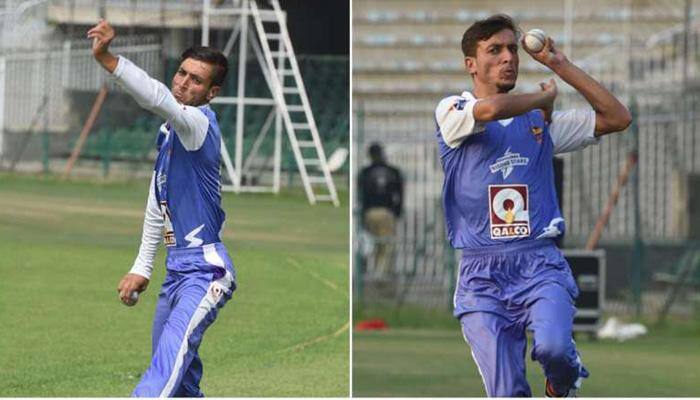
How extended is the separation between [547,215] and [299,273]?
9.37 metres

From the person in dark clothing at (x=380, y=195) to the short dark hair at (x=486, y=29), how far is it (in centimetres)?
1291

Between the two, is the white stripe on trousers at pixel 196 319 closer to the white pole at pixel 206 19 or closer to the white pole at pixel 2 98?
the white pole at pixel 206 19

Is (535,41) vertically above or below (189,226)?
above

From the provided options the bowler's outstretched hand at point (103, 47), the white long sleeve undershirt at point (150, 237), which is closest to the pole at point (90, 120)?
the white long sleeve undershirt at point (150, 237)

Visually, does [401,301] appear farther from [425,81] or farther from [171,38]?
[425,81]

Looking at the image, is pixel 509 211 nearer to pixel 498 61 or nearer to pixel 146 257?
pixel 498 61

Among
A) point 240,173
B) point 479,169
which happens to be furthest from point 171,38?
point 479,169

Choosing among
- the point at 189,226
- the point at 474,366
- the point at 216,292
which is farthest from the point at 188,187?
the point at 474,366

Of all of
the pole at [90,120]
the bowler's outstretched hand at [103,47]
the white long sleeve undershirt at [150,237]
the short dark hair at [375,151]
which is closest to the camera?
the bowler's outstretched hand at [103,47]

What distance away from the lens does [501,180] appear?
6871mm

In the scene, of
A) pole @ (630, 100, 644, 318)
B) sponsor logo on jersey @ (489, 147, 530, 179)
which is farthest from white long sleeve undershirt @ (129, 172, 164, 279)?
pole @ (630, 100, 644, 318)

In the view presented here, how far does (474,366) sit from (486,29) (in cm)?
630

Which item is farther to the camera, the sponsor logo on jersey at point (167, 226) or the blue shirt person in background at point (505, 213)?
the sponsor logo on jersey at point (167, 226)

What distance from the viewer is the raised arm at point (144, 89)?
6.18m
